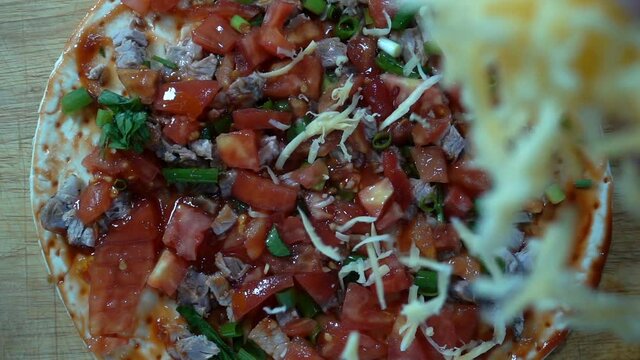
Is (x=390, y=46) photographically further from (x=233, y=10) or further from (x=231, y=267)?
(x=231, y=267)

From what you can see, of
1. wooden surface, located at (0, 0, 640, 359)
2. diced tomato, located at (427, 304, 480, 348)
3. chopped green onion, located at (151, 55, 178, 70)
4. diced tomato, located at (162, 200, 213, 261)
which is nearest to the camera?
diced tomato, located at (427, 304, 480, 348)

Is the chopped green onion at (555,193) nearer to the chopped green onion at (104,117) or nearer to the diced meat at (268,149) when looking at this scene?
the diced meat at (268,149)

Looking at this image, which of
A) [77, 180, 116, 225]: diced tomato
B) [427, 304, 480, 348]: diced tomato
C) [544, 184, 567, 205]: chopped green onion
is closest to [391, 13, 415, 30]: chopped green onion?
[544, 184, 567, 205]: chopped green onion

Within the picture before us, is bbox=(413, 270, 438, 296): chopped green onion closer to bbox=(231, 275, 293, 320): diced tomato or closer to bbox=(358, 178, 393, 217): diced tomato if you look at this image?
bbox=(358, 178, 393, 217): diced tomato

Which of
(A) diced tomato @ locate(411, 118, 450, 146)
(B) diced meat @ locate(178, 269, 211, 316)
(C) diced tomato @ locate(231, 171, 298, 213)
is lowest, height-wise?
(B) diced meat @ locate(178, 269, 211, 316)

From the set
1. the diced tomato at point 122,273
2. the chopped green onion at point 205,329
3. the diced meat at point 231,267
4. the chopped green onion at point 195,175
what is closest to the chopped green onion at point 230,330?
the chopped green onion at point 205,329

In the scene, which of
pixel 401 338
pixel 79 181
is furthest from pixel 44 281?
pixel 401 338
